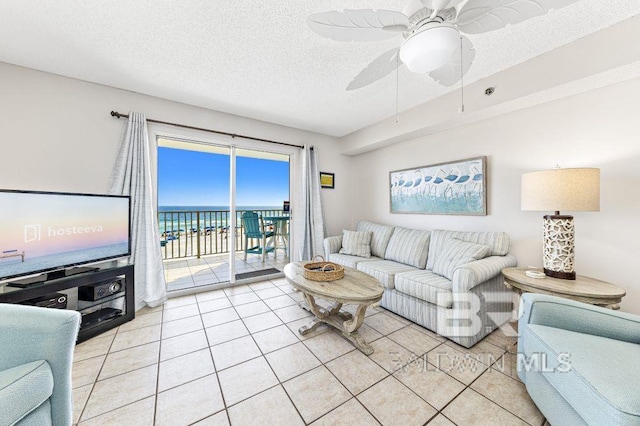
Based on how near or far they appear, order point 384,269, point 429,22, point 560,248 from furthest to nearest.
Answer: point 384,269
point 560,248
point 429,22

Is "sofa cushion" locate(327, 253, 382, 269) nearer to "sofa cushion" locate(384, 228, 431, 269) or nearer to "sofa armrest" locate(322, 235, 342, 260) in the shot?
"sofa armrest" locate(322, 235, 342, 260)

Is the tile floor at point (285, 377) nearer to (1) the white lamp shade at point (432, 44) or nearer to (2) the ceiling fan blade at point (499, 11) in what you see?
(1) the white lamp shade at point (432, 44)

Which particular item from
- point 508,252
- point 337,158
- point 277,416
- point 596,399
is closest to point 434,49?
point 596,399

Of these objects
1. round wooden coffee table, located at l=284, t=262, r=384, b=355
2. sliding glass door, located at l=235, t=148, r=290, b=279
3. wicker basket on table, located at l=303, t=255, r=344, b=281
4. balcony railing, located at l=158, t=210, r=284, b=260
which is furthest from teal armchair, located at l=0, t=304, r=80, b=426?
balcony railing, located at l=158, t=210, r=284, b=260

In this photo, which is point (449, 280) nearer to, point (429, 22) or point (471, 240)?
point (471, 240)

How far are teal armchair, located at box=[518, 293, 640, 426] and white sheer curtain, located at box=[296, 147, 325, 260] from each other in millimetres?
2820

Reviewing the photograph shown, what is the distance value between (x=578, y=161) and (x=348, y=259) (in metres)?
2.44

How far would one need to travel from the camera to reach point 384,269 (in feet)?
8.75

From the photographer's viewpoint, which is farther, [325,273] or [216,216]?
[216,216]

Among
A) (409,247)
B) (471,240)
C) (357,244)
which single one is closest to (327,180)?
(357,244)

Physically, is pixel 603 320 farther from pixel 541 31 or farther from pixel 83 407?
pixel 83 407

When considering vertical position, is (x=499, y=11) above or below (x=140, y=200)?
above

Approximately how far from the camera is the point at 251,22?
5.38ft

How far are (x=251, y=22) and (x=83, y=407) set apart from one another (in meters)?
2.66
